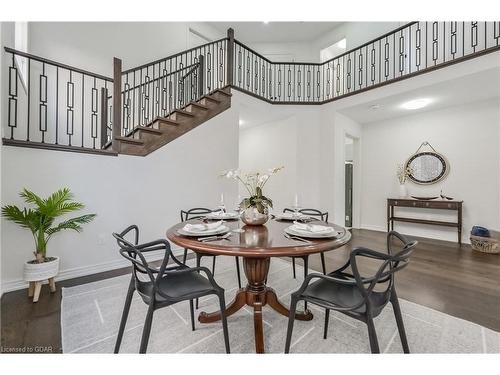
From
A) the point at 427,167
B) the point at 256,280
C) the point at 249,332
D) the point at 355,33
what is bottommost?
the point at 249,332

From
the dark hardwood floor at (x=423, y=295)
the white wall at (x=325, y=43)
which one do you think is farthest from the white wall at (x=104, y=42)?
the dark hardwood floor at (x=423, y=295)

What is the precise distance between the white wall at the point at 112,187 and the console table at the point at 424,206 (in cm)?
348

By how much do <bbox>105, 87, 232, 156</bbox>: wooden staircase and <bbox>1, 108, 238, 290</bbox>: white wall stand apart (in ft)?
0.30

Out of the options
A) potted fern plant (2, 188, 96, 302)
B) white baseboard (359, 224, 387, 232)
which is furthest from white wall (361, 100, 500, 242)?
potted fern plant (2, 188, 96, 302)

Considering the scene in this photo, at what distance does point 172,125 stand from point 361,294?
10.5ft

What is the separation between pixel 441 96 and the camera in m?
3.95

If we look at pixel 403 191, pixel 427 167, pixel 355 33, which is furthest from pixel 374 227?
pixel 355 33

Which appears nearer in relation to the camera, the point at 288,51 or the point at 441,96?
the point at 441,96

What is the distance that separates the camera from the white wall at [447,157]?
4.01m

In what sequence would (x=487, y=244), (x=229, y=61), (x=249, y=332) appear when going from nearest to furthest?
(x=249, y=332) < (x=487, y=244) < (x=229, y=61)

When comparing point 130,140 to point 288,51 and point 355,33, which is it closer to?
point 288,51
